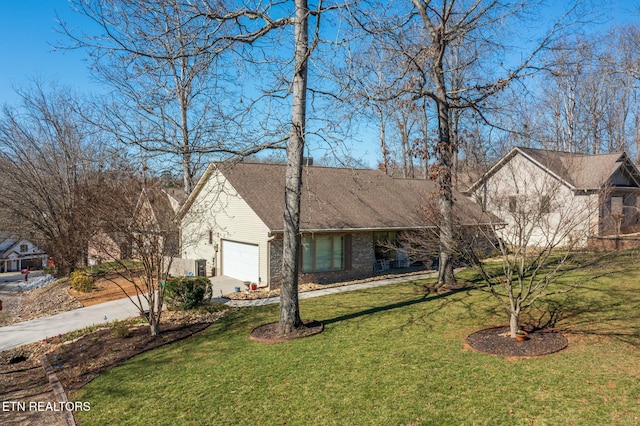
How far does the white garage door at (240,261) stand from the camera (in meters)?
17.0

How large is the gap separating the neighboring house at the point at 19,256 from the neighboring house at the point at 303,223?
30.2 m

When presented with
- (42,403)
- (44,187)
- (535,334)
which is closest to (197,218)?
(44,187)

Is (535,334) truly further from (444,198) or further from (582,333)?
(444,198)

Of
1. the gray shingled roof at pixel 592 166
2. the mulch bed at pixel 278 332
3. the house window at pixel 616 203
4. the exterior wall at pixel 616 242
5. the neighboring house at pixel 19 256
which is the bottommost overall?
the neighboring house at pixel 19 256

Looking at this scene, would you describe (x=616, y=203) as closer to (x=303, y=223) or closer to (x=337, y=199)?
(x=337, y=199)

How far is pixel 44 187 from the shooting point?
2291 centimetres

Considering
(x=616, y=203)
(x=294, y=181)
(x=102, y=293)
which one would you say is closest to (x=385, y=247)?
(x=294, y=181)

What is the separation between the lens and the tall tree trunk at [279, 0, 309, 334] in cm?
941

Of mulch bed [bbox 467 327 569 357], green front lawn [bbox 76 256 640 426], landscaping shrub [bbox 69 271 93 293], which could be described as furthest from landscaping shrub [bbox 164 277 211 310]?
mulch bed [bbox 467 327 569 357]

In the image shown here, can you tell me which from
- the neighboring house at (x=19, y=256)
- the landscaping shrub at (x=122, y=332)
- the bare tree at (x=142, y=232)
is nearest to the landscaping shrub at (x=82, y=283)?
the bare tree at (x=142, y=232)

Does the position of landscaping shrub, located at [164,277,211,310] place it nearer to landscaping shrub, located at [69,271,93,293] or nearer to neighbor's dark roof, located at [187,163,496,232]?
neighbor's dark roof, located at [187,163,496,232]

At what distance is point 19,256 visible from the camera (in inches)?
1694

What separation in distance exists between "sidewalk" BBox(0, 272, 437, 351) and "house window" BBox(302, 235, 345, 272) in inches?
69.2

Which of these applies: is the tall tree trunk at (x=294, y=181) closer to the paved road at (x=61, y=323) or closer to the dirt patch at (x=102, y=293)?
the paved road at (x=61, y=323)
